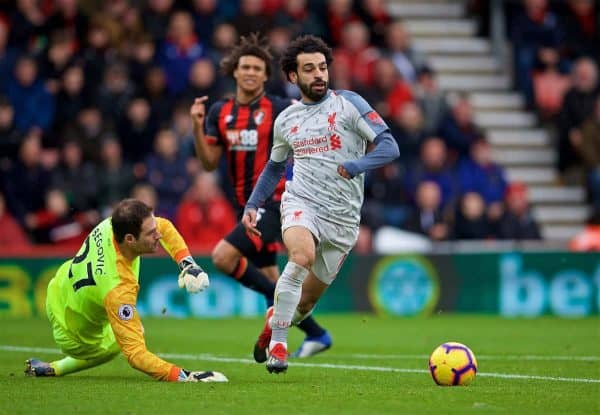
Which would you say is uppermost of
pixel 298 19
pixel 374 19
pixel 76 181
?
pixel 374 19

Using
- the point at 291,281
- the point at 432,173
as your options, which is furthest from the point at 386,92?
the point at 291,281

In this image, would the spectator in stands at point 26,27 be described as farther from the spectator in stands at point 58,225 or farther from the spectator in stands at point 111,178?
the spectator in stands at point 58,225

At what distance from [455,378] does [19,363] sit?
3.97 metres

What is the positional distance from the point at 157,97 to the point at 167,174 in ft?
4.50

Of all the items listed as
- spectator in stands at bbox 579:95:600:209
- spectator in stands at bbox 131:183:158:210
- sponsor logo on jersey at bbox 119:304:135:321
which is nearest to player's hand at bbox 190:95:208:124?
sponsor logo on jersey at bbox 119:304:135:321

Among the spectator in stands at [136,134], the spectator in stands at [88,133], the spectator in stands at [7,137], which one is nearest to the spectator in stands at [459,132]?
the spectator in stands at [136,134]

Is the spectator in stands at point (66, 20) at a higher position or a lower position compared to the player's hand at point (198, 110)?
higher

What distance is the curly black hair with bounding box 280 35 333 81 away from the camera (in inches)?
372

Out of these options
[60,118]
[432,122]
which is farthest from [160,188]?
[432,122]

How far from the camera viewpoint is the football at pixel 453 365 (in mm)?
8609

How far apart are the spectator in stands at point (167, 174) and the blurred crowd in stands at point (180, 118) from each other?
20 mm

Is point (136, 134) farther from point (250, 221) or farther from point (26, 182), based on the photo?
point (250, 221)

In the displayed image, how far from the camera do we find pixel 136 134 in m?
18.7

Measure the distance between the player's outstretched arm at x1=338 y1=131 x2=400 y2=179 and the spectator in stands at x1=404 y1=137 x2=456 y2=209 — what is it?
10317 mm
